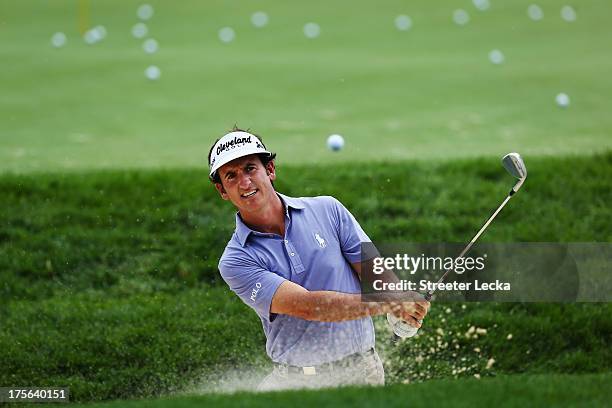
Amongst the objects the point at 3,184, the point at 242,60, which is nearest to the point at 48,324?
the point at 3,184

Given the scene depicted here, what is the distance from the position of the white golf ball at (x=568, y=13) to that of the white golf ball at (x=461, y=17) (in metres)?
1.16

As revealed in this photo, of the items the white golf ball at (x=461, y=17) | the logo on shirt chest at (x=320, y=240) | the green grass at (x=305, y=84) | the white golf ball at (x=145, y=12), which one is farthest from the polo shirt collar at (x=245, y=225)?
the white golf ball at (x=145, y=12)

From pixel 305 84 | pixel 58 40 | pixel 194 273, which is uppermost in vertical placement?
pixel 58 40

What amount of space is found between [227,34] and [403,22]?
207 centimetres

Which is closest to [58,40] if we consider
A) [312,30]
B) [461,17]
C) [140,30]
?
[140,30]

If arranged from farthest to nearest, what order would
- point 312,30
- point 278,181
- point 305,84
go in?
point 312,30 < point 305,84 < point 278,181

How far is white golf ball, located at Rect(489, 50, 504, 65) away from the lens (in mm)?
10523

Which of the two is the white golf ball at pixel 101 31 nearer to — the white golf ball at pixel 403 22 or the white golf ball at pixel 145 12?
the white golf ball at pixel 145 12

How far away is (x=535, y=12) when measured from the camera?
40.7 feet

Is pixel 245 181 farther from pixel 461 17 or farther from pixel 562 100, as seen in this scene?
pixel 461 17

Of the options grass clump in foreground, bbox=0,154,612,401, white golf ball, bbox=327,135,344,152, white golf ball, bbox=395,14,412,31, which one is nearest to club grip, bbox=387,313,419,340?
grass clump in foreground, bbox=0,154,612,401

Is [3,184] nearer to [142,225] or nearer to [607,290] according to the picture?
[142,225]

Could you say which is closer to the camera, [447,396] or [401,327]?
[447,396]

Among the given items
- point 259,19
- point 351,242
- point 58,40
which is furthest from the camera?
point 259,19
